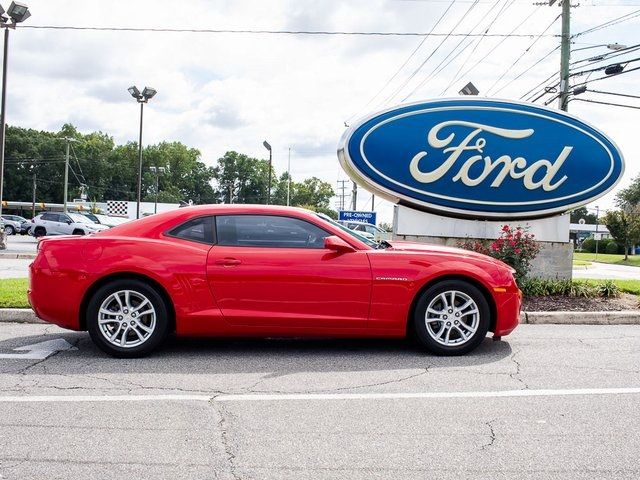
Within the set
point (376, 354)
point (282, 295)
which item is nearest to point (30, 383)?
point (282, 295)

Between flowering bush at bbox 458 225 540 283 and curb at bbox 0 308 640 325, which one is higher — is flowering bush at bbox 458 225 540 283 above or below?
above

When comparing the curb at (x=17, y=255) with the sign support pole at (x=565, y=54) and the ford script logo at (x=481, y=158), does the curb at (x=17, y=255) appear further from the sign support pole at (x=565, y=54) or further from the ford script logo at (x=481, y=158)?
the sign support pole at (x=565, y=54)

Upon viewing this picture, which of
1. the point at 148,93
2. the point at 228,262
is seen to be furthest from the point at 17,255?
the point at 228,262

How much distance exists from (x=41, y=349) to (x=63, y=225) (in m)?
25.9

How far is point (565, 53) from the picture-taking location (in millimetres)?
21797

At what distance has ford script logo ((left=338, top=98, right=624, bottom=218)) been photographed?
10.7 meters

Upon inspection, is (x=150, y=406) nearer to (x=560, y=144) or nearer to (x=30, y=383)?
(x=30, y=383)

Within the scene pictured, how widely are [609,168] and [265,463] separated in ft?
31.4

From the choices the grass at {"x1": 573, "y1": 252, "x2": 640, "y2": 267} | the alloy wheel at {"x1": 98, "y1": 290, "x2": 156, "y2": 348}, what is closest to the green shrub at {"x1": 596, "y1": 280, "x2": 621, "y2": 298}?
the alloy wheel at {"x1": 98, "y1": 290, "x2": 156, "y2": 348}

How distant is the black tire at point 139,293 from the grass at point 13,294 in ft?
9.13

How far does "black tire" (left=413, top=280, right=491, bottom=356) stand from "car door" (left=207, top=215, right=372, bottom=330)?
22.3 inches

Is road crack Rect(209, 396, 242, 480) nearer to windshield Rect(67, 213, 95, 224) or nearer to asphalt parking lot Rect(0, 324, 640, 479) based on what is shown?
asphalt parking lot Rect(0, 324, 640, 479)

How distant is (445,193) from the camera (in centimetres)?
1089

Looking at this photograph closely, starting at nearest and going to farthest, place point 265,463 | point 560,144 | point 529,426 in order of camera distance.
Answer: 1. point 265,463
2. point 529,426
3. point 560,144
